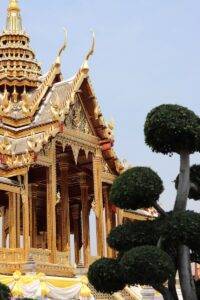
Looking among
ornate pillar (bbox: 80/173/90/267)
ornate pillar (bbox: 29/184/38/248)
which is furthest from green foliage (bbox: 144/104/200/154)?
ornate pillar (bbox: 29/184/38/248)

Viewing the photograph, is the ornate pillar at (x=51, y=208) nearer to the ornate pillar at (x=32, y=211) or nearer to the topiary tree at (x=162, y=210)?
the ornate pillar at (x=32, y=211)

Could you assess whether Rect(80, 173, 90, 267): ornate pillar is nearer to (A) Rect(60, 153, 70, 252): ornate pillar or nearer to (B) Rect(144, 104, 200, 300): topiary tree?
(A) Rect(60, 153, 70, 252): ornate pillar

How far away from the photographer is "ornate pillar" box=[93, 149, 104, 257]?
16875 mm

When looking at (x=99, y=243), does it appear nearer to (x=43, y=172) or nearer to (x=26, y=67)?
(x=43, y=172)

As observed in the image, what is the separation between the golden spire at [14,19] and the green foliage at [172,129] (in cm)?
1133

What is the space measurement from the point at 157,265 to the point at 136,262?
258mm

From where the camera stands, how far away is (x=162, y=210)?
30.3 ft

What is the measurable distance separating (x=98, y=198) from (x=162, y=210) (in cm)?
783

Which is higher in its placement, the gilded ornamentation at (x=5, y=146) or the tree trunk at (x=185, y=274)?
the gilded ornamentation at (x=5, y=146)

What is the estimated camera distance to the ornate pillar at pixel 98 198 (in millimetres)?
16875

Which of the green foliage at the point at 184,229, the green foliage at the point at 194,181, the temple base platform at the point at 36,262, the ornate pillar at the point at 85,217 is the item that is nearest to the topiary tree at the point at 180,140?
the green foliage at the point at 184,229

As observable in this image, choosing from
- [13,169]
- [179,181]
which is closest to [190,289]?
[179,181]

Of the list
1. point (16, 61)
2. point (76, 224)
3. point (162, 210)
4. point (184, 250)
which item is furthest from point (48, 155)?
point (184, 250)

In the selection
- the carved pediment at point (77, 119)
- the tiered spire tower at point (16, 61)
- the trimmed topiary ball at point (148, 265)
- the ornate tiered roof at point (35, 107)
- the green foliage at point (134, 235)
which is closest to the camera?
the trimmed topiary ball at point (148, 265)
